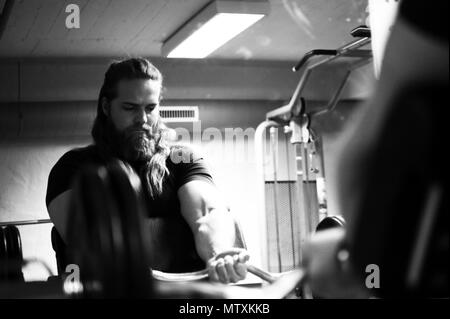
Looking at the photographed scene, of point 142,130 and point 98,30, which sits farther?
point 98,30

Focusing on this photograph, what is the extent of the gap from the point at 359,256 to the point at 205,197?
842 mm

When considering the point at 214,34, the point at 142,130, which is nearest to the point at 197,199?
the point at 142,130

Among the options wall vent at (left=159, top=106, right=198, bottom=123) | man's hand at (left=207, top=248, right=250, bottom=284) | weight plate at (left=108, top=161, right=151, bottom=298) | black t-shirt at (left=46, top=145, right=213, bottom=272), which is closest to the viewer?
weight plate at (left=108, top=161, right=151, bottom=298)

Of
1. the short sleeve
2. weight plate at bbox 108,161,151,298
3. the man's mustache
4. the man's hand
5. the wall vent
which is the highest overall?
the wall vent

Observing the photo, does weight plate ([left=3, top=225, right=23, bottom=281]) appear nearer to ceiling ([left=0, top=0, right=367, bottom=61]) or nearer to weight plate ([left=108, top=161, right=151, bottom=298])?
ceiling ([left=0, top=0, right=367, bottom=61])

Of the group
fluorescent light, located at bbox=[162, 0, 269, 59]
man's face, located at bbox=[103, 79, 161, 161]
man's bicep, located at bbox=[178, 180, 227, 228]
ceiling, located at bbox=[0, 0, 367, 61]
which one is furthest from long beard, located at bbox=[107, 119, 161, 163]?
fluorescent light, located at bbox=[162, 0, 269, 59]

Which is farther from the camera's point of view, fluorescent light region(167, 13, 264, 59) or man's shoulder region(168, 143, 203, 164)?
fluorescent light region(167, 13, 264, 59)

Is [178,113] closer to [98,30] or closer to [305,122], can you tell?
[98,30]

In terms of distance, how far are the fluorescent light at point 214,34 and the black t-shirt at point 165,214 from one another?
0.32 m

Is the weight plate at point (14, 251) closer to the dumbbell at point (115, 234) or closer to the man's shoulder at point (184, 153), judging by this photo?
the man's shoulder at point (184, 153)

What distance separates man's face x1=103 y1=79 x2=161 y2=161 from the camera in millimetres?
1048

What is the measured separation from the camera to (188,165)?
116 cm

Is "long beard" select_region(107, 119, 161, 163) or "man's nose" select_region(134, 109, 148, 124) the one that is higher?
"man's nose" select_region(134, 109, 148, 124)

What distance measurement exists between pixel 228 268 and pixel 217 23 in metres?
0.79
